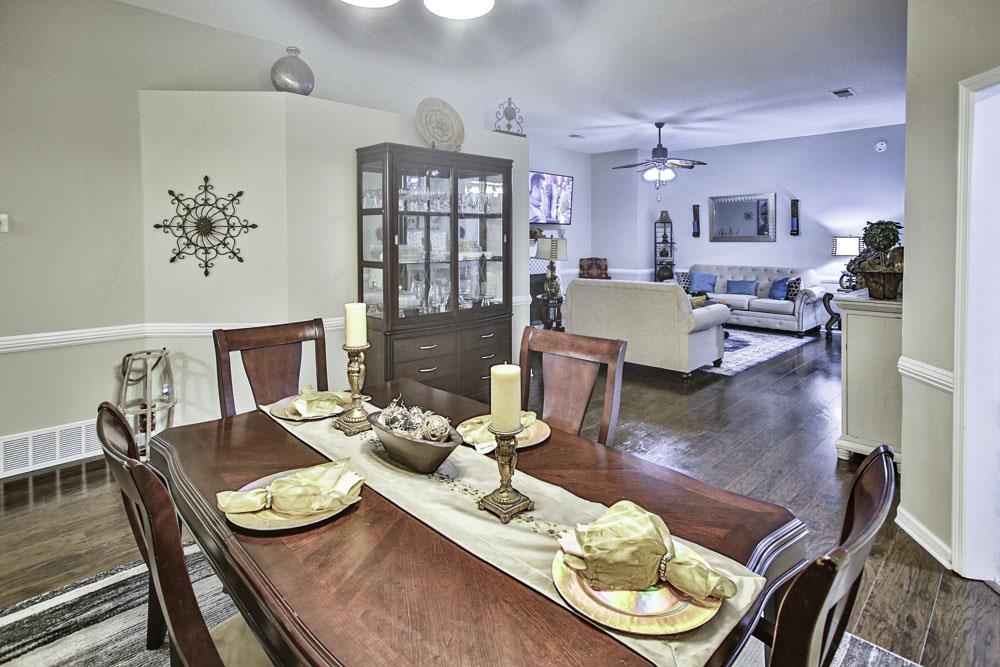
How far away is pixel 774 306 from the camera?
799cm

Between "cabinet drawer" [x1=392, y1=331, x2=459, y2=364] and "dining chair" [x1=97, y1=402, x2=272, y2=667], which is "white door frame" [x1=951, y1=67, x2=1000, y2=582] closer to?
"dining chair" [x1=97, y1=402, x2=272, y2=667]

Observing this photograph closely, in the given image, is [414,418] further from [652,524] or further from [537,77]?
[537,77]

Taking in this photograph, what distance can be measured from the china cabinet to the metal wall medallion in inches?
30.6

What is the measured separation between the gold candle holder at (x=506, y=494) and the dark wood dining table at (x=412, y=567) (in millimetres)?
142

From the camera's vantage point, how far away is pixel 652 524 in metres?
1.06

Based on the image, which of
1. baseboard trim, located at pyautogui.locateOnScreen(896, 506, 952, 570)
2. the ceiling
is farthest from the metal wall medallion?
baseboard trim, located at pyautogui.locateOnScreen(896, 506, 952, 570)

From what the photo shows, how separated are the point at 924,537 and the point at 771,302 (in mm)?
5946

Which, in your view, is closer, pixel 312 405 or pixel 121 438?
pixel 121 438

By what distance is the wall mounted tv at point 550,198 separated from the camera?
340 inches

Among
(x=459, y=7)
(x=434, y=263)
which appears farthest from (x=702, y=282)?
(x=459, y=7)

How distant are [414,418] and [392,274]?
2290mm

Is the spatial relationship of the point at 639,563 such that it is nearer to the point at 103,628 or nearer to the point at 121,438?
the point at 121,438

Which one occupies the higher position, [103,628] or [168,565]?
[168,565]

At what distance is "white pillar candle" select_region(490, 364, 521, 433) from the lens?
122cm
